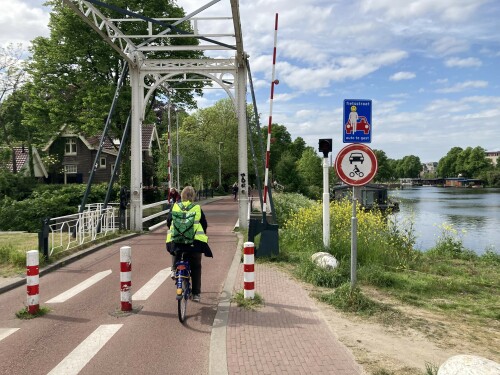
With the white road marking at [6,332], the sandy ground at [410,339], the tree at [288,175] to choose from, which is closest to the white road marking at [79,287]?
the white road marking at [6,332]

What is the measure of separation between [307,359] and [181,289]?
6.24ft

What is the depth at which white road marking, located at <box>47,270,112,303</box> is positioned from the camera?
22.1 feet

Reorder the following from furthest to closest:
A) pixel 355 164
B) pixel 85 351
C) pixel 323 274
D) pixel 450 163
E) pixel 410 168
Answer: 1. pixel 410 168
2. pixel 450 163
3. pixel 323 274
4. pixel 355 164
5. pixel 85 351

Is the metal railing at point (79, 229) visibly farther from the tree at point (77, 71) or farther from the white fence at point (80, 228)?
the tree at point (77, 71)

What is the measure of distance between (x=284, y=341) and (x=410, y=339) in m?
1.41

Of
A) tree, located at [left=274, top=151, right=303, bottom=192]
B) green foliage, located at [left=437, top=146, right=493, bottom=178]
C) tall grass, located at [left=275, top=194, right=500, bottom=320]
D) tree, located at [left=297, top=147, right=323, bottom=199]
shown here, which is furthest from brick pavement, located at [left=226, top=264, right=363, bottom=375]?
green foliage, located at [left=437, top=146, right=493, bottom=178]

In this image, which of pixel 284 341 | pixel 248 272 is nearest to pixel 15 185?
pixel 248 272

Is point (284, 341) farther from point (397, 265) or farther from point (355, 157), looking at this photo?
point (397, 265)

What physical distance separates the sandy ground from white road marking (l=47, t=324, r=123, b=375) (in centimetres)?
261

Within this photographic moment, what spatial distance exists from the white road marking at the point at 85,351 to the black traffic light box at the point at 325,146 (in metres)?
5.30

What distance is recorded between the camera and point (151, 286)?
740cm

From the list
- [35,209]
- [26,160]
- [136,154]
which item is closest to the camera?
[136,154]

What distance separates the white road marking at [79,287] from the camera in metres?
6.73

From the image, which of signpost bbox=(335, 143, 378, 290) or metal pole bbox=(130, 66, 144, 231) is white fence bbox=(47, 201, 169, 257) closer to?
metal pole bbox=(130, 66, 144, 231)
